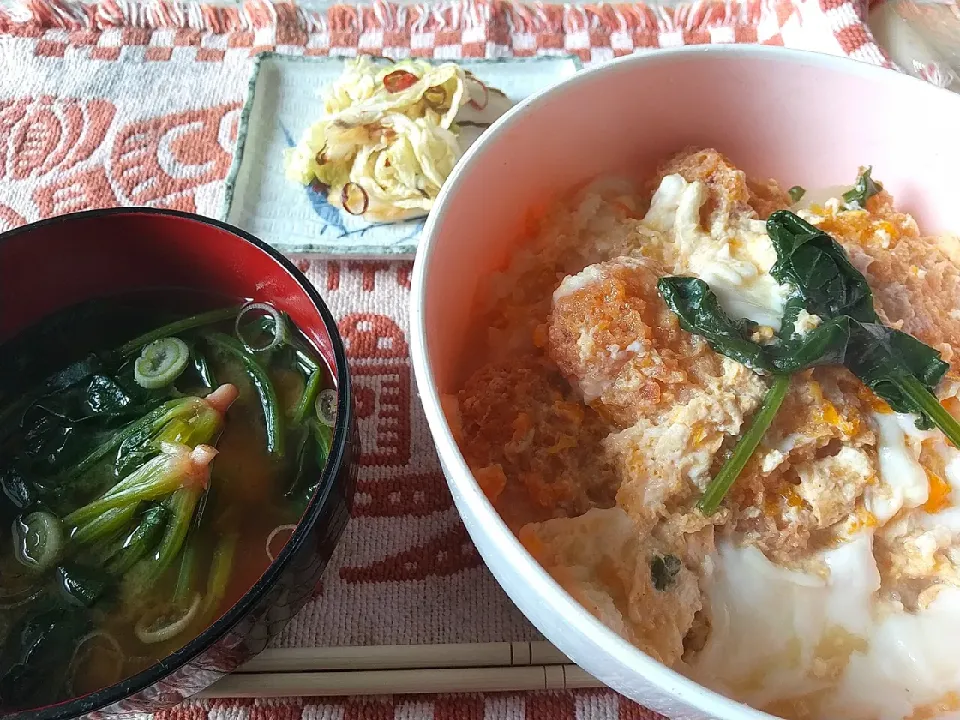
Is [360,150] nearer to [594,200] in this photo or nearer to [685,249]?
[594,200]

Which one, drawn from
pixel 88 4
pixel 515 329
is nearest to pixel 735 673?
pixel 515 329

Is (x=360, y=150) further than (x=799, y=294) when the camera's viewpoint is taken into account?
Yes

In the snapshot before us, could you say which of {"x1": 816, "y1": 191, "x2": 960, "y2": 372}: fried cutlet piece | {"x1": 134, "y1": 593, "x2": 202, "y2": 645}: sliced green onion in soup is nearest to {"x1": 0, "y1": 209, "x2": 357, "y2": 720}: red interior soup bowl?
{"x1": 134, "y1": 593, "x2": 202, "y2": 645}: sliced green onion in soup

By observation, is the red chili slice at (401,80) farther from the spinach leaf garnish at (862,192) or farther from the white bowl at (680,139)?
the spinach leaf garnish at (862,192)

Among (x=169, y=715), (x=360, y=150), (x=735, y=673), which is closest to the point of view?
(x=735, y=673)

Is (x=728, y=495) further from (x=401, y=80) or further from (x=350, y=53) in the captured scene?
(x=350, y=53)

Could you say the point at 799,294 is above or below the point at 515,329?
above

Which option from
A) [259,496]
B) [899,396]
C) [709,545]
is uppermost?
[899,396]

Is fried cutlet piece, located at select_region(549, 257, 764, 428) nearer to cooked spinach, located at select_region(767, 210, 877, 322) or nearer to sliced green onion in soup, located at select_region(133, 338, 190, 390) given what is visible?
cooked spinach, located at select_region(767, 210, 877, 322)
